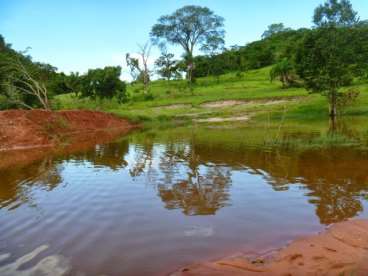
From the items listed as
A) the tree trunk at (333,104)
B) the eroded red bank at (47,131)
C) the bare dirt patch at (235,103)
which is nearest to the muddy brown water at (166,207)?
the eroded red bank at (47,131)

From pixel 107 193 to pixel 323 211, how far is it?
5.19 meters

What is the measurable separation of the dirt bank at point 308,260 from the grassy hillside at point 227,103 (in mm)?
25737

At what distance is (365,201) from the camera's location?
27.3 ft

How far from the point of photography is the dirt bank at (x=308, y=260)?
4.93 meters

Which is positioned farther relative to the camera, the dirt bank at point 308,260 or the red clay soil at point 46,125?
the red clay soil at point 46,125

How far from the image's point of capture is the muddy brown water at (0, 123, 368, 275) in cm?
607

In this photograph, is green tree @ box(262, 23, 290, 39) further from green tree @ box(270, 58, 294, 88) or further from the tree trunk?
the tree trunk

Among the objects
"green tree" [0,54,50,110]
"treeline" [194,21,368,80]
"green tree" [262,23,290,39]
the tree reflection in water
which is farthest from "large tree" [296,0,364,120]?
"green tree" [262,23,290,39]

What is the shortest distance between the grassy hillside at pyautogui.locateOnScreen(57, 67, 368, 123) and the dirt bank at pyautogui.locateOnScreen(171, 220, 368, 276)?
25737mm

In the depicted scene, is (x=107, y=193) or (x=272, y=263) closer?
(x=272, y=263)

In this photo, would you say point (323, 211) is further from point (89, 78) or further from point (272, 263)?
point (89, 78)

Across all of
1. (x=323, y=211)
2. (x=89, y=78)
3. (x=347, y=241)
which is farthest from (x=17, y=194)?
(x=89, y=78)

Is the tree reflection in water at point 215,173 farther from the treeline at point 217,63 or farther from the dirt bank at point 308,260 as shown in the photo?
the treeline at point 217,63

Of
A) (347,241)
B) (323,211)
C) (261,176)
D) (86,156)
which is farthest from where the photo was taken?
(86,156)
